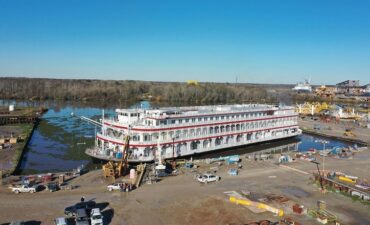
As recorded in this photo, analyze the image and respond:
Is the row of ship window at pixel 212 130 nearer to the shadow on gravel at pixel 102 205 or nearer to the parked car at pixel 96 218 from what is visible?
the shadow on gravel at pixel 102 205

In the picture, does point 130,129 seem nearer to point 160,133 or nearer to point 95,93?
point 160,133

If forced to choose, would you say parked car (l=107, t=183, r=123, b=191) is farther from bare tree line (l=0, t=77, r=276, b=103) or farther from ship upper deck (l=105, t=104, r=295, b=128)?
bare tree line (l=0, t=77, r=276, b=103)

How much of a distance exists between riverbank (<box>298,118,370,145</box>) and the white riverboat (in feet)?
71.6

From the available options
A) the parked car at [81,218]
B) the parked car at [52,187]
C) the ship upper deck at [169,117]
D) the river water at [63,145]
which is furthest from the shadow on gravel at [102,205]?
the ship upper deck at [169,117]

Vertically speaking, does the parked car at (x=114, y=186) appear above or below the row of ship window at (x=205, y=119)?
below

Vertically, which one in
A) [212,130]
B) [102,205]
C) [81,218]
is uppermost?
[212,130]

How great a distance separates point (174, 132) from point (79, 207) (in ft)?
76.8

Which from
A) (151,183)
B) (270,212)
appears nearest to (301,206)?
(270,212)

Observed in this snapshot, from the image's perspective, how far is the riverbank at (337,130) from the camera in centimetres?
7498

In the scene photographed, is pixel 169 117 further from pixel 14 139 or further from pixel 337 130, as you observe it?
pixel 337 130

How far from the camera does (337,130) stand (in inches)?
3413

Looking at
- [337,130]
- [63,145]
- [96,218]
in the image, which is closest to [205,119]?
[63,145]

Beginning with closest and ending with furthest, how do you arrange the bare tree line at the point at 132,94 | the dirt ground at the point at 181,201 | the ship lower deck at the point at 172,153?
1. the dirt ground at the point at 181,201
2. the ship lower deck at the point at 172,153
3. the bare tree line at the point at 132,94

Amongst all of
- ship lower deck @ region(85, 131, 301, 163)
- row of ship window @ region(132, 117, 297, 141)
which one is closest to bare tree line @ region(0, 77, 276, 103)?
row of ship window @ region(132, 117, 297, 141)
